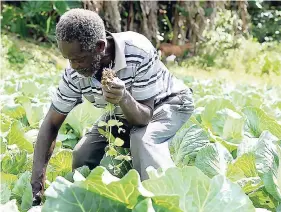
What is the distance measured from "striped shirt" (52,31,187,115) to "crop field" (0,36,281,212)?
35 centimetres

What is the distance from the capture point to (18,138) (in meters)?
3.54

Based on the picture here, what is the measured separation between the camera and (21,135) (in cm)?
353

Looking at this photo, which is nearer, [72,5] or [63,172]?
[63,172]

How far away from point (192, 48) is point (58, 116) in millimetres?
11942

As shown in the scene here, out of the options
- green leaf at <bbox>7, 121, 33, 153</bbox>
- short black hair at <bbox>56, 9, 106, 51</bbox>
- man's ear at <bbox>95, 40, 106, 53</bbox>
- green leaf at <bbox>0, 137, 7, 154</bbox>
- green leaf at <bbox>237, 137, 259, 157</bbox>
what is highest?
short black hair at <bbox>56, 9, 106, 51</bbox>

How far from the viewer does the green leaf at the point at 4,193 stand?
8.32 ft

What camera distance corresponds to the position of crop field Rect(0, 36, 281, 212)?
185 centimetres

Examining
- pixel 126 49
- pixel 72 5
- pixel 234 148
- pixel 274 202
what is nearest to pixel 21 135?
pixel 126 49

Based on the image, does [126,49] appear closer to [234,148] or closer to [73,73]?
[73,73]

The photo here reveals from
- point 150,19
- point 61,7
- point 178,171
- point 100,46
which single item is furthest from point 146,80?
point 150,19

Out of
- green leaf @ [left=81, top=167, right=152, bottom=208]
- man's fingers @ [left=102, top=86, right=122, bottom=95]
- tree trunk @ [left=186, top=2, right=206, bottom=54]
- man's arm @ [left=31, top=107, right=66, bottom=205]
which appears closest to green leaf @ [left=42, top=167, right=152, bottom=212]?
green leaf @ [left=81, top=167, right=152, bottom=208]

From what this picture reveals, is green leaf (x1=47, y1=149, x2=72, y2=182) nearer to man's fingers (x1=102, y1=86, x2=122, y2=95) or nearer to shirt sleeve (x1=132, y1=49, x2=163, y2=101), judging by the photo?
shirt sleeve (x1=132, y1=49, x2=163, y2=101)

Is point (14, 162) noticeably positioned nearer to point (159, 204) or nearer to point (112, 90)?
point (112, 90)

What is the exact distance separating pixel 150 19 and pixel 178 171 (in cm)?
1209
